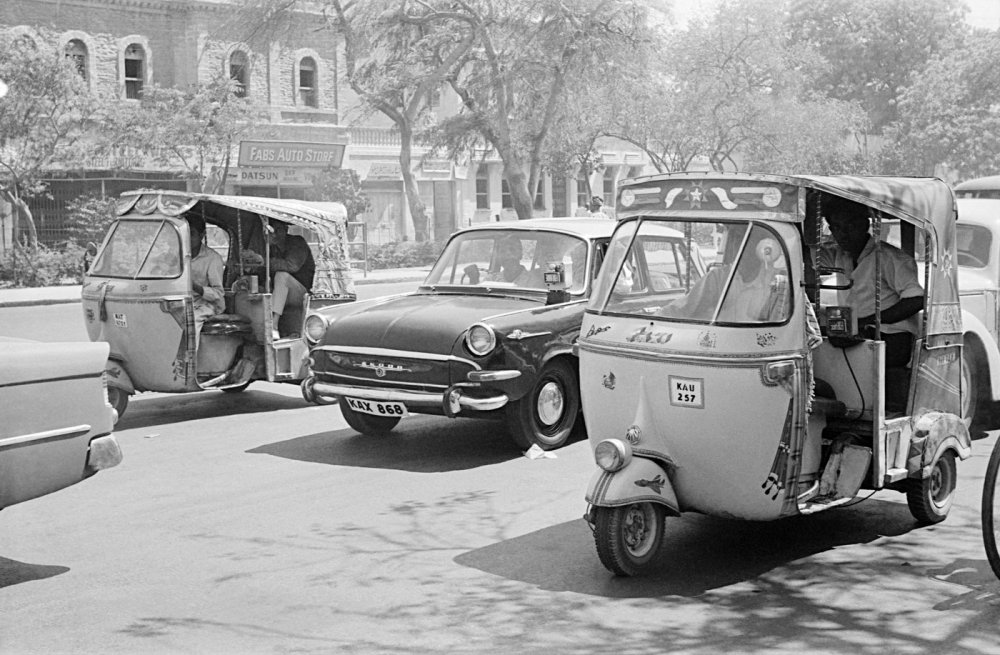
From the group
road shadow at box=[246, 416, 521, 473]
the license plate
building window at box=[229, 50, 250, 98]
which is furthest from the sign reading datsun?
the license plate

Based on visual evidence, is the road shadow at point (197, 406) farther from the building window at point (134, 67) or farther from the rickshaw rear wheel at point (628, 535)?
the building window at point (134, 67)

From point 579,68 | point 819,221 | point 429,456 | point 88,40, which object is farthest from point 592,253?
point 88,40

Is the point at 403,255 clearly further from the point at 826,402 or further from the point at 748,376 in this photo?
the point at 748,376

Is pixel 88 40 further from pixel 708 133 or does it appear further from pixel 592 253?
pixel 592 253

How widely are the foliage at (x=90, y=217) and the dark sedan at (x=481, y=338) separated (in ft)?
79.9

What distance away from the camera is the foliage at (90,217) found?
33125mm

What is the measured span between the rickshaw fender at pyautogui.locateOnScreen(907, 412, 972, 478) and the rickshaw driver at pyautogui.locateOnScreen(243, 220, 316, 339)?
7.01 m

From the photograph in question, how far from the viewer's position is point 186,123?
1347 inches

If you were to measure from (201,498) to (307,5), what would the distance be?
36.4 m

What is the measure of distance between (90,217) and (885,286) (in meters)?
29.5

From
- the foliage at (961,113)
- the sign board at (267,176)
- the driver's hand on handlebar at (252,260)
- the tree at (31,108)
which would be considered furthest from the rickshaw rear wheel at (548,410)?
the foliage at (961,113)

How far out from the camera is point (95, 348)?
6266 mm

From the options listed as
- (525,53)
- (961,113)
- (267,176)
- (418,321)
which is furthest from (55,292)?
(961,113)

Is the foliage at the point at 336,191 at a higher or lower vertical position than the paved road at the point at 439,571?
higher
